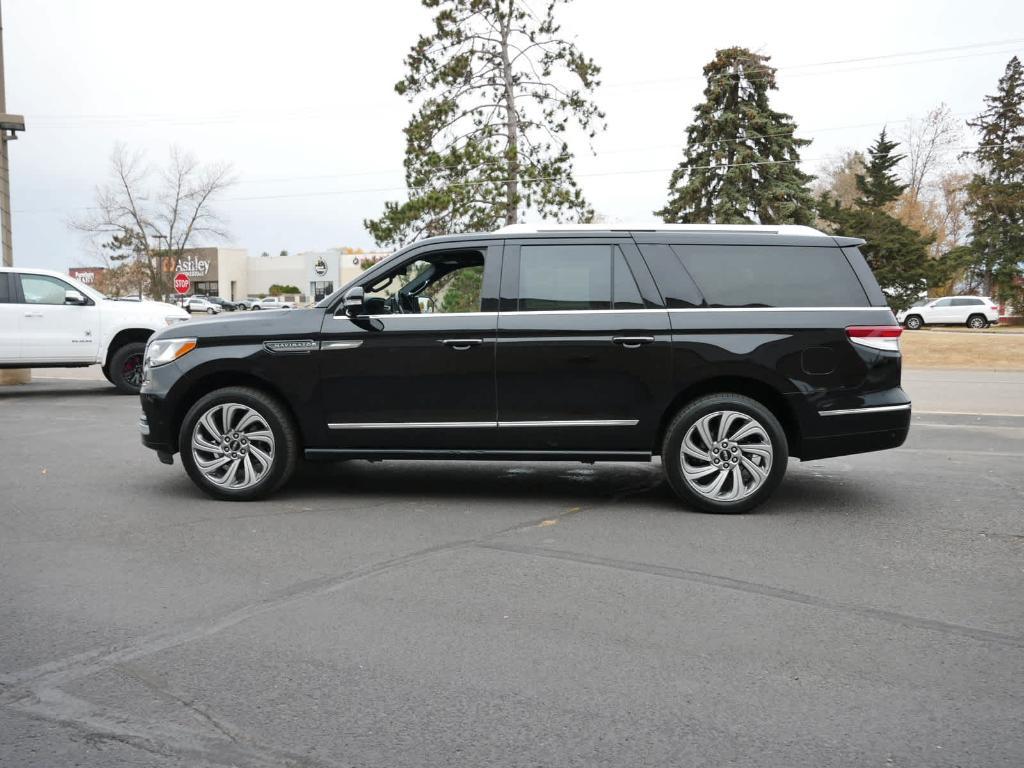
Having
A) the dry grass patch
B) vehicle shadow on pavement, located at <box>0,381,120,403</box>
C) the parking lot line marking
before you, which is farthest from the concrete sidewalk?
vehicle shadow on pavement, located at <box>0,381,120,403</box>

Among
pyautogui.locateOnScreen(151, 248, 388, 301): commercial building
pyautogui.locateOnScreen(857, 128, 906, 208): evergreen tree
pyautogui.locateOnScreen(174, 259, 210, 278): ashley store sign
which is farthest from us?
pyautogui.locateOnScreen(174, 259, 210, 278): ashley store sign

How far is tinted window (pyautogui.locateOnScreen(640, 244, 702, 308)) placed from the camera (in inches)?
257

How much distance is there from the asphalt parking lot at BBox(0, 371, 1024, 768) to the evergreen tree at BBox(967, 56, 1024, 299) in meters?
55.7

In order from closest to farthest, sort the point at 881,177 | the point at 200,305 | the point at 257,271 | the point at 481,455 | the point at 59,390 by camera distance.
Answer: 1. the point at 481,455
2. the point at 59,390
3. the point at 881,177
4. the point at 200,305
5. the point at 257,271

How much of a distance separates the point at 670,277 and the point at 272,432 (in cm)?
307

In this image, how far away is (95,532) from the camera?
19.7 feet

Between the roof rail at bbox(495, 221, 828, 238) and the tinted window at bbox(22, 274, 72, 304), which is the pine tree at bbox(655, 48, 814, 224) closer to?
the tinted window at bbox(22, 274, 72, 304)

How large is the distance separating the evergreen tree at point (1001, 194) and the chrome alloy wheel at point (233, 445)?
57.2 m

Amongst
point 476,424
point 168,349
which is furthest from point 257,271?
point 476,424

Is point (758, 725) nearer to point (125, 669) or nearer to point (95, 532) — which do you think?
point (125, 669)

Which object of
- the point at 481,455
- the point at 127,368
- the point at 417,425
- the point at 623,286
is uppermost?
the point at 623,286

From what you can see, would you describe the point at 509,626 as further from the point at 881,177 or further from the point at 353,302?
the point at 881,177

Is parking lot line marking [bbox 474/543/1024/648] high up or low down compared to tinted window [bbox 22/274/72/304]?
down

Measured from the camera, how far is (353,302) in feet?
21.7
